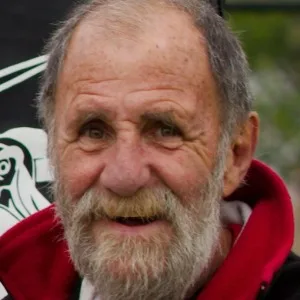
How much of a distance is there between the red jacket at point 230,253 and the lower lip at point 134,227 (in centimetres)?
22

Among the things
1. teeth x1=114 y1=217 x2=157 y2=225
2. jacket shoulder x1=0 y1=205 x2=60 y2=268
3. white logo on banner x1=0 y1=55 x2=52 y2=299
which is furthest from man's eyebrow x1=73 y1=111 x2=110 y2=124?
white logo on banner x1=0 y1=55 x2=52 y2=299

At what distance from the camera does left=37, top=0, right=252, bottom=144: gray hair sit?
3.17 m

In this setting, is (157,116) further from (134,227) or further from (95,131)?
(134,227)

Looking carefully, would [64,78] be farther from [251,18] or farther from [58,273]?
[251,18]

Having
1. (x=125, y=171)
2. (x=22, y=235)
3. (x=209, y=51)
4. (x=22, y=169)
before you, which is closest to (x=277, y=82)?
(x=22, y=169)

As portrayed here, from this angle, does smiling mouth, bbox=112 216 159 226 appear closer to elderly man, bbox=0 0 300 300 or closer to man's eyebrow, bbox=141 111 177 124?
elderly man, bbox=0 0 300 300

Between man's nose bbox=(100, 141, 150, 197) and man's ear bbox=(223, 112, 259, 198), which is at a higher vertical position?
man's nose bbox=(100, 141, 150, 197)

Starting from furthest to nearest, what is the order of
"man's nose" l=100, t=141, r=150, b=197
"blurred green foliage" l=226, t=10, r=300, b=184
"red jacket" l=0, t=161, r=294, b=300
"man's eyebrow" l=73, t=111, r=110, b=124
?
"blurred green foliage" l=226, t=10, r=300, b=184
"red jacket" l=0, t=161, r=294, b=300
"man's eyebrow" l=73, t=111, r=110, b=124
"man's nose" l=100, t=141, r=150, b=197

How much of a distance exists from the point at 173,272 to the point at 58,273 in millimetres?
456

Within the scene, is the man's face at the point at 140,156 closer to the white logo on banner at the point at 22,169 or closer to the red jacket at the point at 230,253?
the red jacket at the point at 230,253

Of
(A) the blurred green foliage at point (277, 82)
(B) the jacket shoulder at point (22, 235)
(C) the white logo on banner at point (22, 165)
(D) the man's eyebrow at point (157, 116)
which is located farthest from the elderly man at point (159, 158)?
(A) the blurred green foliage at point (277, 82)

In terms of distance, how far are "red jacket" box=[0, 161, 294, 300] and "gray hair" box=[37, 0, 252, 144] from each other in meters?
0.21

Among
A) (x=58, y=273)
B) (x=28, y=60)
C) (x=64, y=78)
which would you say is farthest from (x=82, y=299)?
(x=28, y=60)

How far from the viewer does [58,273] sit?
3443 millimetres
